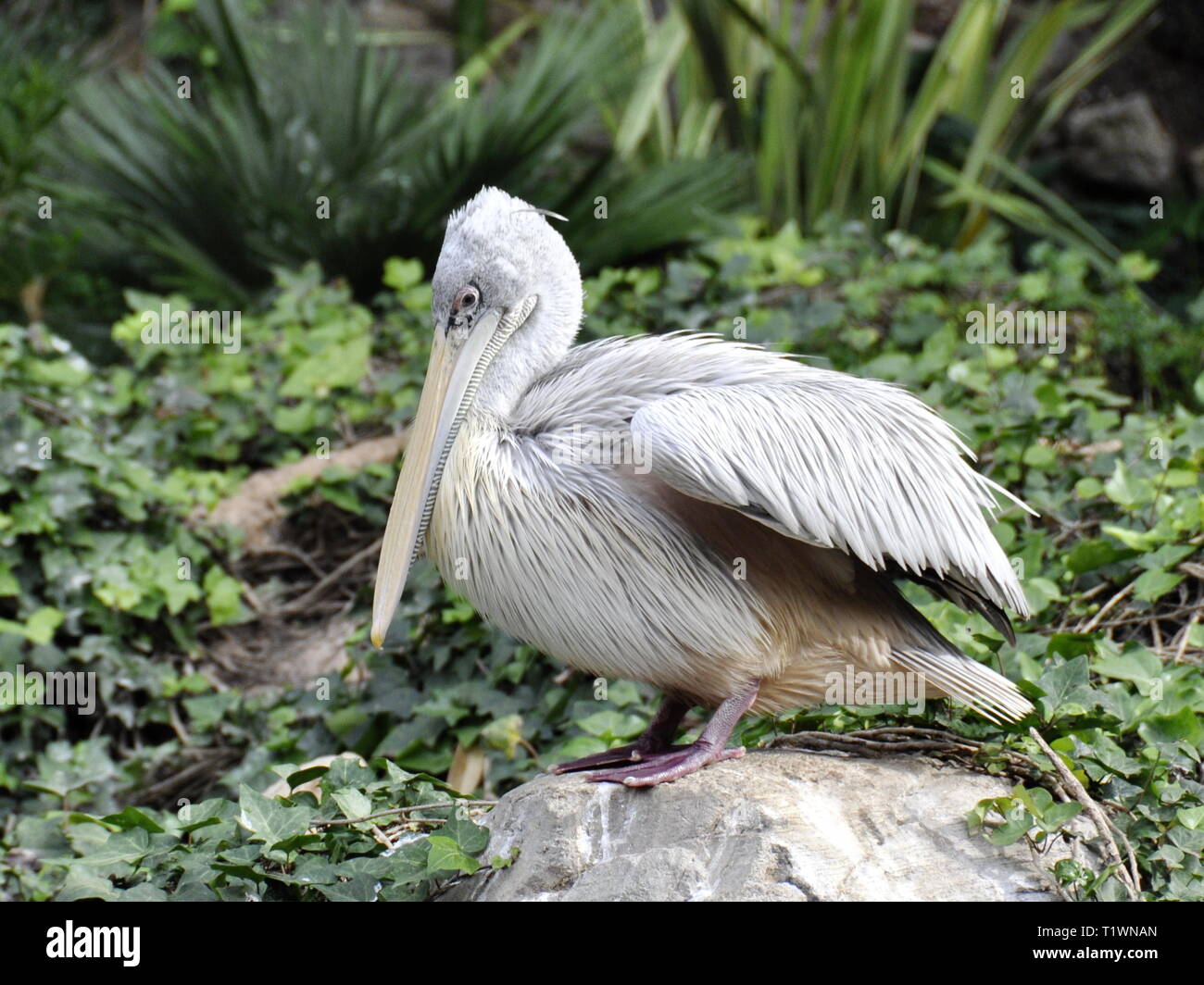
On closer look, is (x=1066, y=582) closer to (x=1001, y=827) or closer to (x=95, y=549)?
(x=1001, y=827)

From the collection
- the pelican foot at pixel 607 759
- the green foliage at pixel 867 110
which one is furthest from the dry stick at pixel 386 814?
the green foliage at pixel 867 110

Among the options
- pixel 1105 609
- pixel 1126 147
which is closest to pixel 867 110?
pixel 1126 147

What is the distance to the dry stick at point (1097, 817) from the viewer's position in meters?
2.81

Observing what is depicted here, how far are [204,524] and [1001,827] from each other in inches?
145

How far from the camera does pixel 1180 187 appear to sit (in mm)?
10336

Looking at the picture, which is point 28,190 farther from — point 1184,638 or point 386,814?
point 1184,638

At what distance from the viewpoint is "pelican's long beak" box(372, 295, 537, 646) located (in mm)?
3232

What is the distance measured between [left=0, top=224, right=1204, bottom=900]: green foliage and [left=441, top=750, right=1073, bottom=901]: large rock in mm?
136

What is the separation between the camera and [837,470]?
3070mm

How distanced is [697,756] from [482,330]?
1155 mm

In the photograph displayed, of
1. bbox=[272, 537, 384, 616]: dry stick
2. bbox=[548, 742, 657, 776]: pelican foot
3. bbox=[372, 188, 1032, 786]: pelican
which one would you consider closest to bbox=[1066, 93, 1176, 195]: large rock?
bbox=[272, 537, 384, 616]: dry stick

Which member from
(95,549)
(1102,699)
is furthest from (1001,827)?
(95,549)

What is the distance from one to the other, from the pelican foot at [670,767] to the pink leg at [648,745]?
212 millimetres

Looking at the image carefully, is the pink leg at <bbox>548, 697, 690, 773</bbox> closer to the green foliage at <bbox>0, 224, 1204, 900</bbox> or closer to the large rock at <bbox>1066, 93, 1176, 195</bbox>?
the green foliage at <bbox>0, 224, 1204, 900</bbox>
